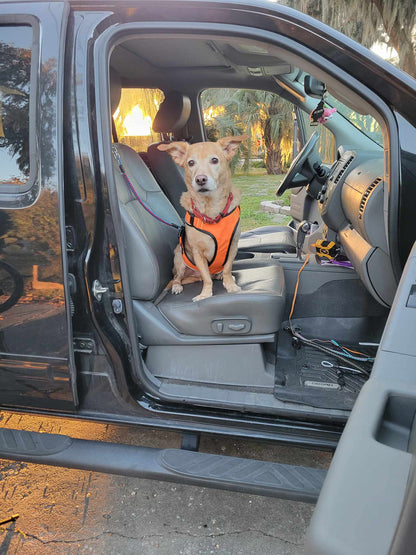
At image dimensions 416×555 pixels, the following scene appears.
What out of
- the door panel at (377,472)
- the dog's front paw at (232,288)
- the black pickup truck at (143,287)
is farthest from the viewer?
the dog's front paw at (232,288)

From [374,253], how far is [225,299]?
0.73 m

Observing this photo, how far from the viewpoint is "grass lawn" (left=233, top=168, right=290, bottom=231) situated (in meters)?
7.06

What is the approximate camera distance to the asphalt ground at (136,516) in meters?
1.60

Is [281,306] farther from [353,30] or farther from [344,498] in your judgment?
[353,30]

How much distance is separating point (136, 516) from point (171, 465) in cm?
47

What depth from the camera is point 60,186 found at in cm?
141

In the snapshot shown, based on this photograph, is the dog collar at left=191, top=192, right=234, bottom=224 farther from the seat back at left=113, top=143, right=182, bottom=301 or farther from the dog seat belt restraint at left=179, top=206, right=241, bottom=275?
the seat back at left=113, top=143, right=182, bottom=301

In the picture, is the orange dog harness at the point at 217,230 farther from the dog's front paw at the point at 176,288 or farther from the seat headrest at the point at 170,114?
the seat headrest at the point at 170,114

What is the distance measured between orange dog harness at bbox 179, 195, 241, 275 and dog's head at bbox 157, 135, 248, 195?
0.51ft

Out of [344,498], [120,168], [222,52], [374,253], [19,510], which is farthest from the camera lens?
[222,52]

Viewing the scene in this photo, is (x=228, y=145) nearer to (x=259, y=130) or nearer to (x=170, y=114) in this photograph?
(x=170, y=114)

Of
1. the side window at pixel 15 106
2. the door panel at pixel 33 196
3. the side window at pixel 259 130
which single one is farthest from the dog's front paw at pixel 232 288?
the side window at pixel 259 130

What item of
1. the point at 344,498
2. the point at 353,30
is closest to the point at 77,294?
the point at 344,498

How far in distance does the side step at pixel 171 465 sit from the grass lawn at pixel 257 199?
2.86 meters
